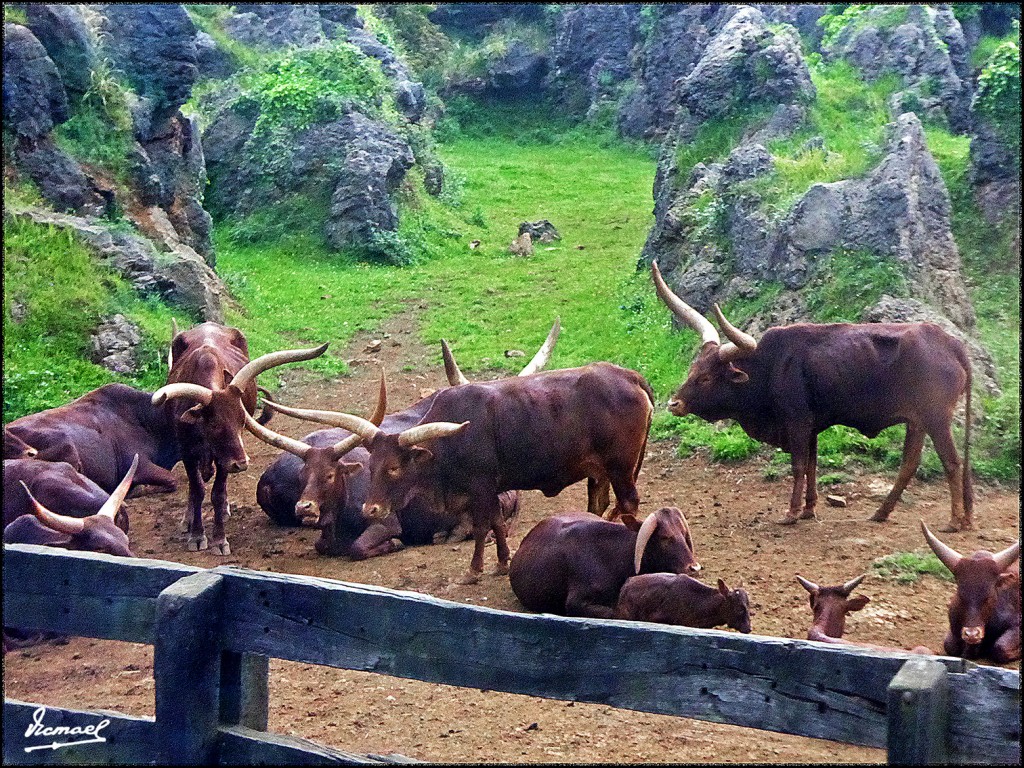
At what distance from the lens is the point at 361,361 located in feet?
49.6

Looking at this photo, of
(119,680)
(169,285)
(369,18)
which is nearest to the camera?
(119,680)

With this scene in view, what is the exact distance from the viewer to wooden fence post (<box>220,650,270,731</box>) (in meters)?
4.44

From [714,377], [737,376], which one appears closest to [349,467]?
[714,377]

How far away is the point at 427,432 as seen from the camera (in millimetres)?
8664

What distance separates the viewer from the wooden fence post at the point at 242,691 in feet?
14.6

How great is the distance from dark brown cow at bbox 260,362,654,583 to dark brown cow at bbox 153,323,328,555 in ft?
3.28

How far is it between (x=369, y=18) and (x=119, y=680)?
23.1 m

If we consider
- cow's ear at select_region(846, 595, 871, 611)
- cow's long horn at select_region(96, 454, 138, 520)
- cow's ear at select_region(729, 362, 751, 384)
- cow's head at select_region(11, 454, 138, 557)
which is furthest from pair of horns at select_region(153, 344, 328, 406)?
cow's ear at select_region(846, 595, 871, 611)

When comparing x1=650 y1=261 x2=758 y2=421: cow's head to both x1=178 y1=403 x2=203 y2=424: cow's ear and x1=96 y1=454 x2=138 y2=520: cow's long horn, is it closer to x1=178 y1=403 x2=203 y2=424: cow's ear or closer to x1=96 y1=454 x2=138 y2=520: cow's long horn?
x1=178 y1=403 x2=203 y2=424: cow's ear

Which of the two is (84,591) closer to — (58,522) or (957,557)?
(58,522)

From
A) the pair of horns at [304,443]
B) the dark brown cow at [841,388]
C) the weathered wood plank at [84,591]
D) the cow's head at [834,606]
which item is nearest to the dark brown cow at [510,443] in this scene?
the pair of horns at [304,443]

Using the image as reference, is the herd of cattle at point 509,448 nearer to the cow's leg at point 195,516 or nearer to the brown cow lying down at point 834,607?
the cow's leg at point 195,516

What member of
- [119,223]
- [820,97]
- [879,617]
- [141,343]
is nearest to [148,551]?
[141,343]

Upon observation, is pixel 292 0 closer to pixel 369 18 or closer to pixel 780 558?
pixel 369 18
